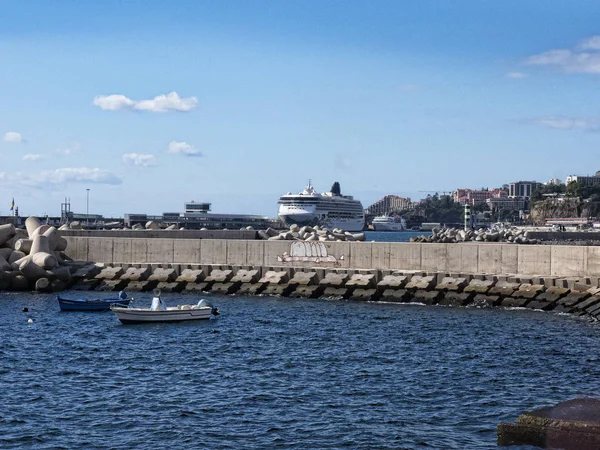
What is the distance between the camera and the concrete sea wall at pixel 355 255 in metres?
38.3

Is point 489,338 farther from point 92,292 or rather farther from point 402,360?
point 92,292

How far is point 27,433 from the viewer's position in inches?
706

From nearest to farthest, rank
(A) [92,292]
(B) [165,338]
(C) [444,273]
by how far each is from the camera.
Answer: (B) [165,338]
(C) [444,273]
(A) [92,292]

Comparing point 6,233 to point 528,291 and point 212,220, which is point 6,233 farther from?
point 212,220

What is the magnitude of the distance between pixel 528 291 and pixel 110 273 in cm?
2085

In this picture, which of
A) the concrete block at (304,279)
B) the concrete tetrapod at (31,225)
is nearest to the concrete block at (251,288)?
the concrete block at (304,279)

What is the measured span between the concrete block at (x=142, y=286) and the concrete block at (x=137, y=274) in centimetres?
35

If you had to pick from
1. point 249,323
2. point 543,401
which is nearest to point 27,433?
point 543,401

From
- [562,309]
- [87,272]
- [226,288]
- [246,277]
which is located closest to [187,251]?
[226,288]

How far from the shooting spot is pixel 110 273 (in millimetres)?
44875

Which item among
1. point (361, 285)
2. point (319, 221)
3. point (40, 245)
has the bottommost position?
point (361, 285)

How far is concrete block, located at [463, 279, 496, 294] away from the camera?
123ft

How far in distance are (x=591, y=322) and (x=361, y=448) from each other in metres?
18.4

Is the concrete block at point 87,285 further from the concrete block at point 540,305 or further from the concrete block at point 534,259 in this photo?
the concrete block at point 540,305
